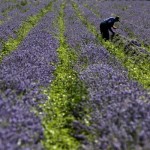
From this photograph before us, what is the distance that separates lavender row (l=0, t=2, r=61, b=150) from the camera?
19.9ft

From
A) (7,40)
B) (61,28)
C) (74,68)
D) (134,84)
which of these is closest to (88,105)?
(134,84)

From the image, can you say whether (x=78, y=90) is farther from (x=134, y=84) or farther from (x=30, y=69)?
(x=30, y=69)

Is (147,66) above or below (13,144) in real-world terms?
below

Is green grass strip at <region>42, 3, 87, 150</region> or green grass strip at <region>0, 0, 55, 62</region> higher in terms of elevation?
green grass strip at <region>42, 3, 87, 150</region>

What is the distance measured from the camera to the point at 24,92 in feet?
28.7

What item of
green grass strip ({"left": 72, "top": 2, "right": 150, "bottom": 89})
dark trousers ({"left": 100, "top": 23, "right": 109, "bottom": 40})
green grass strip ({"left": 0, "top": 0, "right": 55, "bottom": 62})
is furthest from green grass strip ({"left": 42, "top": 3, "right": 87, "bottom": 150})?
dark trousers ({"left": 100, "top": 23, "right": 109, "bottom": 40})

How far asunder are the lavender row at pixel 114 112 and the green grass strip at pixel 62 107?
225 mm

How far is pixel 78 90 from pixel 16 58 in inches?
148

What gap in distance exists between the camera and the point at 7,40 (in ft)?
56.6

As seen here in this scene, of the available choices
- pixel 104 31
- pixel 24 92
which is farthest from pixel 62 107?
pixel 104 31

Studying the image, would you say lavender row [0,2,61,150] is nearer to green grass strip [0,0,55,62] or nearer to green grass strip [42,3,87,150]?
green grass strip [42,3,87,150]

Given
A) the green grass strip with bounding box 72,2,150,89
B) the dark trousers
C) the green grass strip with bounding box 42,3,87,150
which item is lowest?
the dark trousers

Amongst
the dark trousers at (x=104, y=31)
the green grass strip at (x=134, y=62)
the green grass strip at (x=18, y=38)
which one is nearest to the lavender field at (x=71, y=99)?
the green grass strip at (x=134, y=62)

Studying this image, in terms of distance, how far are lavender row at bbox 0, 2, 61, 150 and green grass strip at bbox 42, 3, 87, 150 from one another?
8.5 inches
